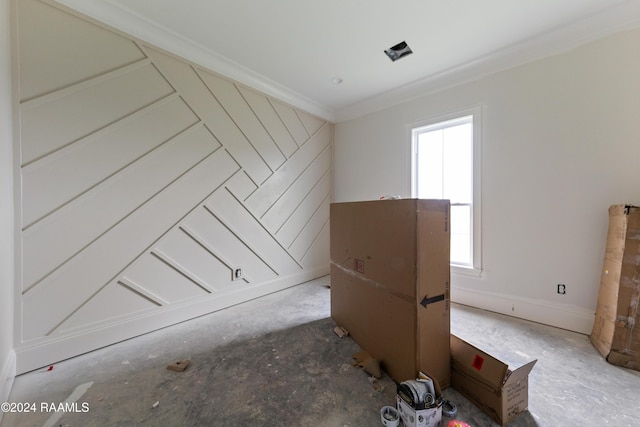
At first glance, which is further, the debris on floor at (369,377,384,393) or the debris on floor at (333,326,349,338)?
the debris on floor at (333,326,349,338)

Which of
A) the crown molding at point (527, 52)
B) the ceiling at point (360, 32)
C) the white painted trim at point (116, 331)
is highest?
the ceiling at point (360, 32)

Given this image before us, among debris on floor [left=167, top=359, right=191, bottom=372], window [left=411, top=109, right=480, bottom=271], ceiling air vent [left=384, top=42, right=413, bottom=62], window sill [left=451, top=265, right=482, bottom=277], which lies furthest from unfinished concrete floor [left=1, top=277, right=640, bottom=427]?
ceiling air vent [left=384, top=42, right=413, bottom=62]

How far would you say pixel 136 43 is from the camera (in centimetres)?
215

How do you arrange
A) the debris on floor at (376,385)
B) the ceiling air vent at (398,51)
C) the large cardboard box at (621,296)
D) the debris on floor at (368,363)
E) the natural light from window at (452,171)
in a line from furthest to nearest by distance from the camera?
the natural light from window at (452,171)
the ceiling air vent at (398,51)
the large cardboard box at (621,296)
the debris on floor at (368,363)
the debris on floor at (376,385)

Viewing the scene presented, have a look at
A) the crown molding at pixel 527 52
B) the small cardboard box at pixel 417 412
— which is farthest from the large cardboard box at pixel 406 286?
the crown molding at pixel 527 52

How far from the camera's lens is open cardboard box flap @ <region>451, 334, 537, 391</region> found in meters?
1.24

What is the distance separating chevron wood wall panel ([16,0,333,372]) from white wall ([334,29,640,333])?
8.67 feet

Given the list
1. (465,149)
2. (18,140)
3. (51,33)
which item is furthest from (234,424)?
(465,149)

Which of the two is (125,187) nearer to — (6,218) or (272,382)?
(6,218)

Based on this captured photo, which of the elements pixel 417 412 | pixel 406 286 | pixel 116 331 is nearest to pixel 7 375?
pixel 116 331

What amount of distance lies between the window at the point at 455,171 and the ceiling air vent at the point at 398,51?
911mm

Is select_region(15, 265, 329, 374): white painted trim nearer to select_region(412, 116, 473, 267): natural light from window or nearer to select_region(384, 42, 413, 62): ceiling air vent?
select_region(412, 116, 473, 267): natural light from window

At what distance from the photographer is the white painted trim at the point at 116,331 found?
5.66 ft

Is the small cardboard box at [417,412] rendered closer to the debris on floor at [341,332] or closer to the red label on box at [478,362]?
the red label on box at [478,362]
